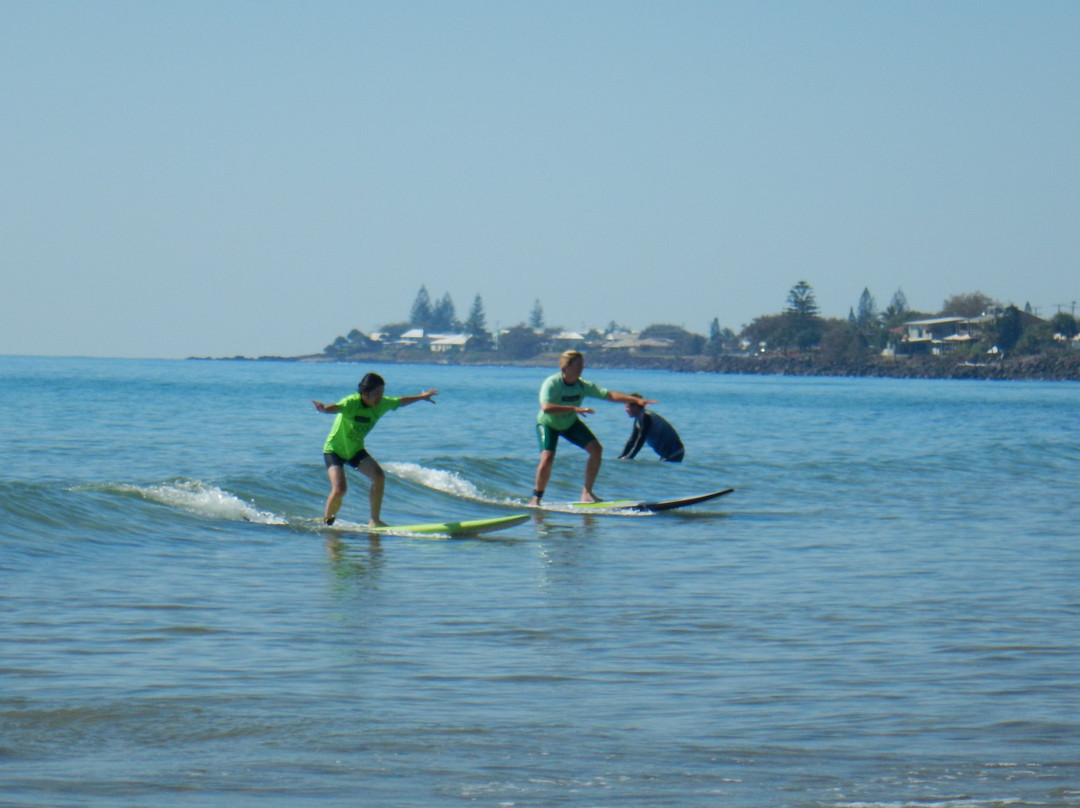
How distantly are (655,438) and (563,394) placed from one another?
2150mm

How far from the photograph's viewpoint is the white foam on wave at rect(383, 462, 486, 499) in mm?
19625

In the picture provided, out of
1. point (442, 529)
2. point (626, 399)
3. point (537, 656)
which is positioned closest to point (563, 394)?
point (626, 399)

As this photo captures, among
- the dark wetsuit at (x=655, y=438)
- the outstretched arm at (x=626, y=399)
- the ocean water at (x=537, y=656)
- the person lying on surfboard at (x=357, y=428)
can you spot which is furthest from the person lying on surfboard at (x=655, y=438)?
the person lying on surfboard at (x=357, y=428)

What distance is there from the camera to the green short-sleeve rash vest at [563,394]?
1593cm

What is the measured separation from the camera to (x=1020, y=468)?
83.5 feet

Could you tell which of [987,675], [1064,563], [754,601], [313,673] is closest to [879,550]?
[1064,563]

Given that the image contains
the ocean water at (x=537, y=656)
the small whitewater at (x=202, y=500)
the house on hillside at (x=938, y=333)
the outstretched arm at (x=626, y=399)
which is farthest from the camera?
the house on hillside at (x=938, y=333)

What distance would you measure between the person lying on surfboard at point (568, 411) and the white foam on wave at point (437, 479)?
2757 mm

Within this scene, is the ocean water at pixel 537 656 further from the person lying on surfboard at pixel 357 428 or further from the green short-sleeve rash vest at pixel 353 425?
the green short-sleeve rash vest at pixel 353 425

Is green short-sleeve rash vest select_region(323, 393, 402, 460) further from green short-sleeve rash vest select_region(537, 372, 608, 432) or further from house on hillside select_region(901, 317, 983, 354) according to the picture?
house on hillside select_region(901, 317, 983, 354)

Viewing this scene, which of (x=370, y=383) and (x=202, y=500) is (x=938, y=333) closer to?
(x=202, y=500)

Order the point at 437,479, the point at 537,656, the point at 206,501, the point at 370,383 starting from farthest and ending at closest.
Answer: the point at 437,479 → the point at 206,501 → the point at 370,383 → the point at 537,656

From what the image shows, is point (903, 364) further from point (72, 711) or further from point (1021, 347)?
point (72, 711)

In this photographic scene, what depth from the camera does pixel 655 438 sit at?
17.6 m
